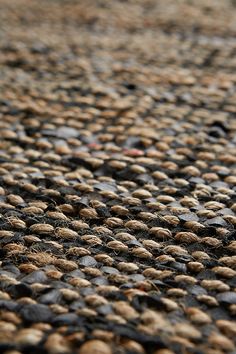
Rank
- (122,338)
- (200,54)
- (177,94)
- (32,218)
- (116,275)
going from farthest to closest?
(200,54), (177,94), (32,218), (116,275), (122,338)

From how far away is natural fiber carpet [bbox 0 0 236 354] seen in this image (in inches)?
20.9

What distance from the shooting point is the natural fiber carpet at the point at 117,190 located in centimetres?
53

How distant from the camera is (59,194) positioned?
0.77 m

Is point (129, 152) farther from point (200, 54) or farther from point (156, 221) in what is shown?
point (200, 54)

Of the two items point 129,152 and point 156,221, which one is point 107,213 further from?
point 129,152

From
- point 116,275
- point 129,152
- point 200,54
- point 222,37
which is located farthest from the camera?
point 222,37

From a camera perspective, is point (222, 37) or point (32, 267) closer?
point (32, 267)

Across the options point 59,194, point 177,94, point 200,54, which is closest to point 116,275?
point 59,194

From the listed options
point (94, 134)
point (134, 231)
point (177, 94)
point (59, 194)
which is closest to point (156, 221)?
point (134, 231)

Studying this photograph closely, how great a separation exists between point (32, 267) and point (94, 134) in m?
0.41

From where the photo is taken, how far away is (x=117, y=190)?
80cm

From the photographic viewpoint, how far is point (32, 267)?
615 mm

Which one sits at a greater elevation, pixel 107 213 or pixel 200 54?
pixel 200 54

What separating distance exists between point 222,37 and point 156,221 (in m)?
0.91
